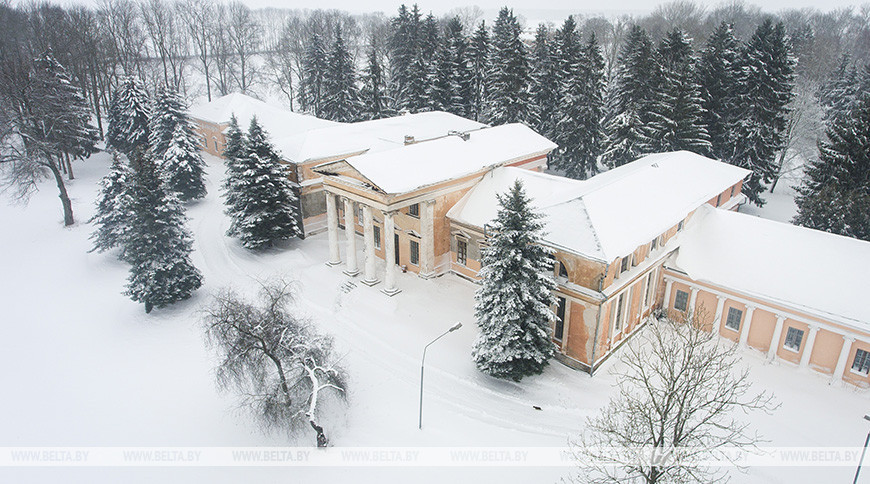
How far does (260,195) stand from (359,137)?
9764 mm

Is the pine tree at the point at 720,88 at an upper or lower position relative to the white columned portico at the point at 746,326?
upper

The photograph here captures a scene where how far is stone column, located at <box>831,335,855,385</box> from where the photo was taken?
23.0m

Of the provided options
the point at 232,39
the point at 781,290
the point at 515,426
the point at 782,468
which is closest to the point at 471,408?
the point at 515,426

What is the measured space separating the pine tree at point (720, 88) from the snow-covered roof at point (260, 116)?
108 feet

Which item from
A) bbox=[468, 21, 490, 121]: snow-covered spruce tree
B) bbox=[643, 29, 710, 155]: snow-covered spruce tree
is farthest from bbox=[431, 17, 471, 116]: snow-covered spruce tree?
bbox=[643, 29, 710, 155]: snow-covered spruce tree

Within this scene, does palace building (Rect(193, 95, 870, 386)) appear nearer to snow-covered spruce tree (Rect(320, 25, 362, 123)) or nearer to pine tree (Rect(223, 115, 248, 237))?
pine tree (Rect(223, 115, 248, 237))

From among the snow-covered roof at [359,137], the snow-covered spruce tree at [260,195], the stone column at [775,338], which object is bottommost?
the stone column at [775,338]

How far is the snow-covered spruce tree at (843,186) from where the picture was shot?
97.8 ft

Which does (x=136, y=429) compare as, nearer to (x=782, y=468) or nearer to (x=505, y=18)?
(x=782, y=468)

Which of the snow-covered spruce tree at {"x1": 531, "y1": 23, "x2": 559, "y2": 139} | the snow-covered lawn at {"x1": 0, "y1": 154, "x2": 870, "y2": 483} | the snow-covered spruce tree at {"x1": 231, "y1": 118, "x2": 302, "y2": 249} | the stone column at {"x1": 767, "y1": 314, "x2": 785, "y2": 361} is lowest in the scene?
the snow-covered lawn at {"x1": 0, "y1": 154, "x2": 870, "y2": 483}

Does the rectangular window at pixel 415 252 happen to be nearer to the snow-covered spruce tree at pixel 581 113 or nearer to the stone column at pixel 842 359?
the snow-covered spruce tree at pixel 581 113

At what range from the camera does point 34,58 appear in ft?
177

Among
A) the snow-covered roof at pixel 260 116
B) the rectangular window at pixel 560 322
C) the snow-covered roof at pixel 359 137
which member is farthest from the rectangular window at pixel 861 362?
the snow-covered roof at pixel 260 116

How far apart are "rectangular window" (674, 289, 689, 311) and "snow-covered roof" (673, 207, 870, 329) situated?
140 cm
